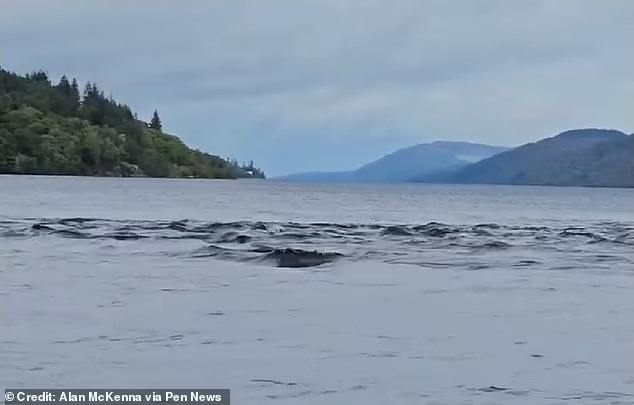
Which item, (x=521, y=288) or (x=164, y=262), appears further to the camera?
(x=164, y=262)

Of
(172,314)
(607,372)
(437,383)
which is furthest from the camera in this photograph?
(172,314)

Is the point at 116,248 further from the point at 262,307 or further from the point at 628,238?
the point at 628,238

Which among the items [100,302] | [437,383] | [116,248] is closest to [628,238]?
[116,248]

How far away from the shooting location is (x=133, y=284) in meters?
27.2

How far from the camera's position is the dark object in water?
32844mm

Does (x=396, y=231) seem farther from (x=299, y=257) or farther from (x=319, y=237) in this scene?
(x=299, y=257)

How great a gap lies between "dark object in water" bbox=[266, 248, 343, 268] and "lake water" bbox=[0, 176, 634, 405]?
97 mm

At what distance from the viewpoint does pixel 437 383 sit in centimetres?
1584

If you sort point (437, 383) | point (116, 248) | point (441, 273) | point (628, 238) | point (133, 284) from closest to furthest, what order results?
point (437, 383) < point (133, 284) < point (441, 273) < point (116, 248) < point (628, 238)

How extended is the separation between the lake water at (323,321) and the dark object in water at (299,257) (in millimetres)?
97

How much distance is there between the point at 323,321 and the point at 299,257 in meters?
12.3

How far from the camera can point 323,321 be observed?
21219 mm

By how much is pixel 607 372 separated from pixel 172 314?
29.4ft

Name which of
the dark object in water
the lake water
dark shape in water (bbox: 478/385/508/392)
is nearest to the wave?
the dark object in water
